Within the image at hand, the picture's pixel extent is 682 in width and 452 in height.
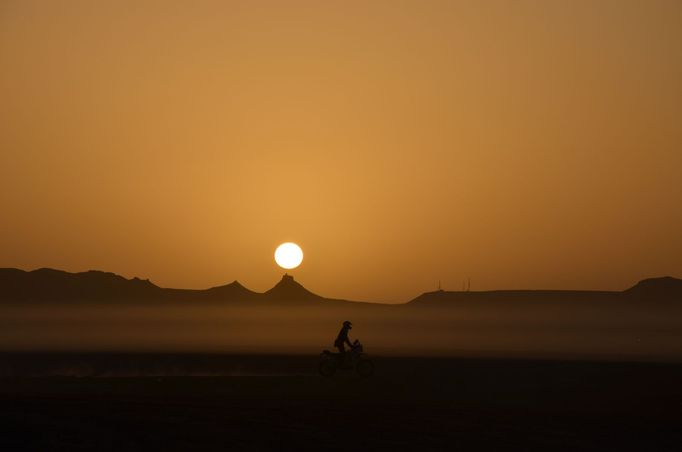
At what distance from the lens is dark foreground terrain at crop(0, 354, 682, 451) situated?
19500 millimetres

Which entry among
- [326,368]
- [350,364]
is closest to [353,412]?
[350,364]

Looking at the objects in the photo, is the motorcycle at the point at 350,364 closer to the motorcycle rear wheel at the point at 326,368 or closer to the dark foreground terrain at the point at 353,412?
the motorcycle rear wheel at the point at 326,368

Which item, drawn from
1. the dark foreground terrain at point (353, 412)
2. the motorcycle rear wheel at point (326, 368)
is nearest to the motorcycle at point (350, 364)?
the motorcycle rear wheel at point (326, 368)

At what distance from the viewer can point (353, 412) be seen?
78.7ft

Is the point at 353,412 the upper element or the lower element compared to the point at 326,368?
lower

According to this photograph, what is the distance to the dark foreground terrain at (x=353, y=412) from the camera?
19500 millimetres

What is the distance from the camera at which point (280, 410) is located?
24156 mm

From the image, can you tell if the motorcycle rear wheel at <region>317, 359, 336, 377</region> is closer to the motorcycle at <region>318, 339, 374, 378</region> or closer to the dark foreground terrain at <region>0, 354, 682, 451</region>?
the motorcycle at <region>318, 339, 374, 378</region>

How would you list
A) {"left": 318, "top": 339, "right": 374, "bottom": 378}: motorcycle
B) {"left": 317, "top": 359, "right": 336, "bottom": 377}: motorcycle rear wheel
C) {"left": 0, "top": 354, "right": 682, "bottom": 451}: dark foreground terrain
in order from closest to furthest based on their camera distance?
{"left": 0, "top": 354, "right": 682, "bottom": 451}: dark foreground terrain
{"left": 318, "top": 339, "right": 374, "bottom": 378}: motorcycle
{"left": 317, "top": 359, "right": 336, "bottom": 377}: motorcycle rear wheel

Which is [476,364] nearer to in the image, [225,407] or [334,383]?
[334,383]

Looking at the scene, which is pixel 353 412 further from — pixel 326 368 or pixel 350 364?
pixel 326 368

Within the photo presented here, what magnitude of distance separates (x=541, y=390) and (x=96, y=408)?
14.8 meters

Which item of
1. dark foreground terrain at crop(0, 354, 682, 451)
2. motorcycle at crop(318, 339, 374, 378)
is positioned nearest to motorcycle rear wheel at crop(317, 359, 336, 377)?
motorcycle at crop(318, 339, 374, 378)

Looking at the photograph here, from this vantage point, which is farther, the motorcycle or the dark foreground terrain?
the motorcycle
